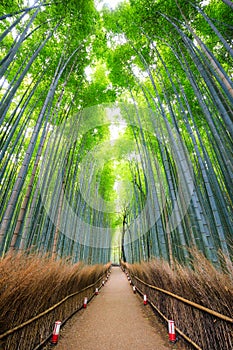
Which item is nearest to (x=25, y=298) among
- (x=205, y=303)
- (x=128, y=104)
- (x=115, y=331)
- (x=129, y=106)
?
(x=205, y=303)

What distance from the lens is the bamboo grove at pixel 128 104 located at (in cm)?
263

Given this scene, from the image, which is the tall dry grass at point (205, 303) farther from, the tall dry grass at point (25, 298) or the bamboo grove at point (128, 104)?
the tall dry grass at point (25, 298)

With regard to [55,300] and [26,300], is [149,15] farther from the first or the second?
[55,300]

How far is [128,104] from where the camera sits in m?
6.73

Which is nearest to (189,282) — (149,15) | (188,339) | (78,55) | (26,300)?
(188,339)

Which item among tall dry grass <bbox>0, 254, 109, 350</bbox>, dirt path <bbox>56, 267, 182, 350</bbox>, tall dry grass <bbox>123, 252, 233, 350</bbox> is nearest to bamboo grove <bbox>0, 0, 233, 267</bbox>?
tall dry grass <bbox>123, 252, 233, 350</bbox>

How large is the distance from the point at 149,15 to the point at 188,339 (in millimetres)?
4891

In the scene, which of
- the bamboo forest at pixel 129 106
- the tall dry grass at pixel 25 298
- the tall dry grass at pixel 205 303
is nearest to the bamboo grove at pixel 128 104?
the bamboo forest at pixel 129 106

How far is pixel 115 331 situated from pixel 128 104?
6242 mm

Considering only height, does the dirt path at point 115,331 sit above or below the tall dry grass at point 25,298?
below

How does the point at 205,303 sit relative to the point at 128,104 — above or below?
below

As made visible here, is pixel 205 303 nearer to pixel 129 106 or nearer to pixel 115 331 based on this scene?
pixel 115 331

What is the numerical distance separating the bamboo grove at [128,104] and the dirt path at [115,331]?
1.11m

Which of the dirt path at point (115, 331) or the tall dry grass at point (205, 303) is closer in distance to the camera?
the tall dry grass at point (205, 303)
